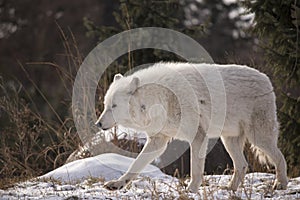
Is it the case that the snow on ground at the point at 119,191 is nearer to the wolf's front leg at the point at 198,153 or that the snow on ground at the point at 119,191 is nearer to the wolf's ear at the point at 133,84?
the wolf's front leg at the point at 198,153

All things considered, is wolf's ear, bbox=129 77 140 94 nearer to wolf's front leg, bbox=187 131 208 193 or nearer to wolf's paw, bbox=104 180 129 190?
wolf's front leg, bbox=187 131 208 193

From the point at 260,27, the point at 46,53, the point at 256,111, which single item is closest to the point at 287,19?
the point at 260,27

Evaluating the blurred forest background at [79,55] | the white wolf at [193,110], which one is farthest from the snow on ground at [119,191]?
the blurred forest background at [79,55]

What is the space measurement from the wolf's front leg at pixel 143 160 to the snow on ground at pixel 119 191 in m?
0.10

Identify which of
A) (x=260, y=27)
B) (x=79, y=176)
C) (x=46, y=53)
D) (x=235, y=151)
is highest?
(x=260, y=27)

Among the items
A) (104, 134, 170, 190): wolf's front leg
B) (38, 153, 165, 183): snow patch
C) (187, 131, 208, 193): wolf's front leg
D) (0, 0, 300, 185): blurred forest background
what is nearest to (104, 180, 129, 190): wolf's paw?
(104, 134, 170, 190): wolf's front leg

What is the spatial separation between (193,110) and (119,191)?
1.24 metres

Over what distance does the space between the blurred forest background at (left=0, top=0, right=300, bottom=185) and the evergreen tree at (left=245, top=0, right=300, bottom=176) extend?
0.6 inches

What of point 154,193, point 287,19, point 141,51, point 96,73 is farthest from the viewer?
point 141,51

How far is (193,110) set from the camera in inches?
253

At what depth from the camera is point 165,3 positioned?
11.2 metres

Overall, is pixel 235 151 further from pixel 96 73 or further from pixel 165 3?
pixel 165 3

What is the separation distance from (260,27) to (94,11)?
22.2 metres

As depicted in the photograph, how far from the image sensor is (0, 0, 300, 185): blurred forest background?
8203 millimetres
